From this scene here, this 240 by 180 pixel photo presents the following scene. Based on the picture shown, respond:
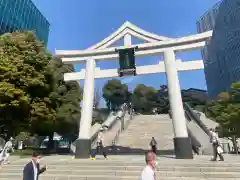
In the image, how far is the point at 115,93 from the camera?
50.4 m

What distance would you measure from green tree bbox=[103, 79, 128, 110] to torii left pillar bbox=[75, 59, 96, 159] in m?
36.8

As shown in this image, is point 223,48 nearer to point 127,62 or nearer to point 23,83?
point 127,62

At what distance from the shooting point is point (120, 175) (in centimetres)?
808

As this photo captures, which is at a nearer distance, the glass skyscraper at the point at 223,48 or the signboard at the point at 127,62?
the signboard at the point at 127,62

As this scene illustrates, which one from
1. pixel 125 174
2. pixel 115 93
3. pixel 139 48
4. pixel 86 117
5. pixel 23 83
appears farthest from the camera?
pixel 115 93

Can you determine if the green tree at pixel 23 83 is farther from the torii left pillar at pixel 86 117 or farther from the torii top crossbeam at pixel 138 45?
the torii left pillar at pixel 86 117

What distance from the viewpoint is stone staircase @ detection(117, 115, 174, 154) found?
15398 mm

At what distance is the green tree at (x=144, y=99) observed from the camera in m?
48.2

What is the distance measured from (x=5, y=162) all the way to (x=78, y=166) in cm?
399

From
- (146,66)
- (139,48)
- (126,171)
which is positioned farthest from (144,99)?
(126,171)

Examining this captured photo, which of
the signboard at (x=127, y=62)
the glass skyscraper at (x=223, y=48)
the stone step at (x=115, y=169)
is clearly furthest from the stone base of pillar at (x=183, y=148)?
the glass skyscraper at (x=223, y=48)

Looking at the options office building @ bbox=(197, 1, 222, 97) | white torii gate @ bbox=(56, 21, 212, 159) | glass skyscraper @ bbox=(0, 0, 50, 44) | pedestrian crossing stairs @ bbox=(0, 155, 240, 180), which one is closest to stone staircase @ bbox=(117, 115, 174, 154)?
white torii gate @ bbox=(56, 21, 212, 159)

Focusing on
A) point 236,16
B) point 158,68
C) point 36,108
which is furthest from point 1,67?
point 236,16

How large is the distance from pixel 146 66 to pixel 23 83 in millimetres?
7347
